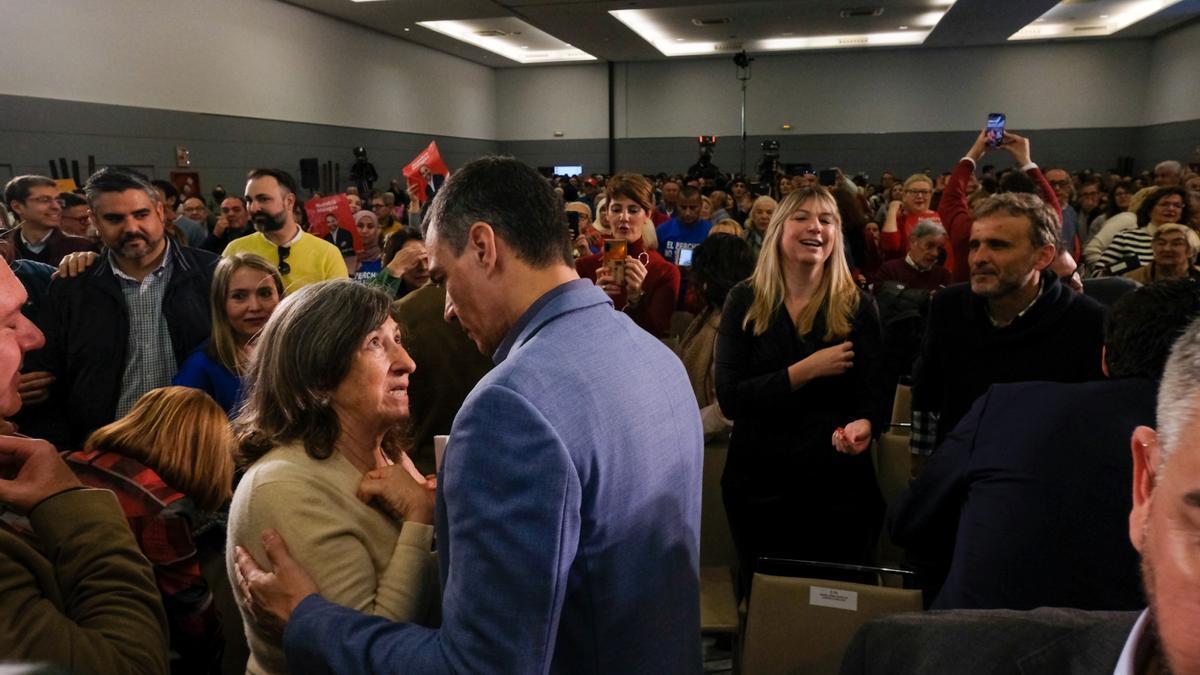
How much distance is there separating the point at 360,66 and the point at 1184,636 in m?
14.6

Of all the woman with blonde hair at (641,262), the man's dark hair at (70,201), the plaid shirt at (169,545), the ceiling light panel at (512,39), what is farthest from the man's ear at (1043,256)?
the ceiling light panel at (512,39)

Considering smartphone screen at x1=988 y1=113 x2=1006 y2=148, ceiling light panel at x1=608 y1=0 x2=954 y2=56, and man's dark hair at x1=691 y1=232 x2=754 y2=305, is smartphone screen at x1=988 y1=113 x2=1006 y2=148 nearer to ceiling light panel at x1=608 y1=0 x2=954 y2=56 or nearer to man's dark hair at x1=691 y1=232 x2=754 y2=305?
man's dark hair at x1=691 y1=232 x2=754 y2=305

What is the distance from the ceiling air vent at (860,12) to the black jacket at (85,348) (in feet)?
38.9

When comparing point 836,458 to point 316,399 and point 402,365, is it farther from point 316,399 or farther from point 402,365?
point 316,399

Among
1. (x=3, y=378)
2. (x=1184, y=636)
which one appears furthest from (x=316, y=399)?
(x=1184, y=636)

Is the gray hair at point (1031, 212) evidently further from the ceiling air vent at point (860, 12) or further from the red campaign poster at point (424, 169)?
the ceiling air vent at point (860, 12)

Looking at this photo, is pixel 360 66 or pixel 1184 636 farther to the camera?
pixel 360 66

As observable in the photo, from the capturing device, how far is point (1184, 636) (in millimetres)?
640

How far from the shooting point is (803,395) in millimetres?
2342

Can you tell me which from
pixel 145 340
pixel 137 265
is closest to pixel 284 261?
Answer: pixel 137 265

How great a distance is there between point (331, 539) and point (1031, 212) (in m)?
2.16

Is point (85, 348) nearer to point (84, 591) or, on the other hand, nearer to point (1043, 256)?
point (84, 591)

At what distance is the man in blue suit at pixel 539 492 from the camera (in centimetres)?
95

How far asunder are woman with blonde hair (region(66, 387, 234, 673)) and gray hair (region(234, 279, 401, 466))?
27cm
